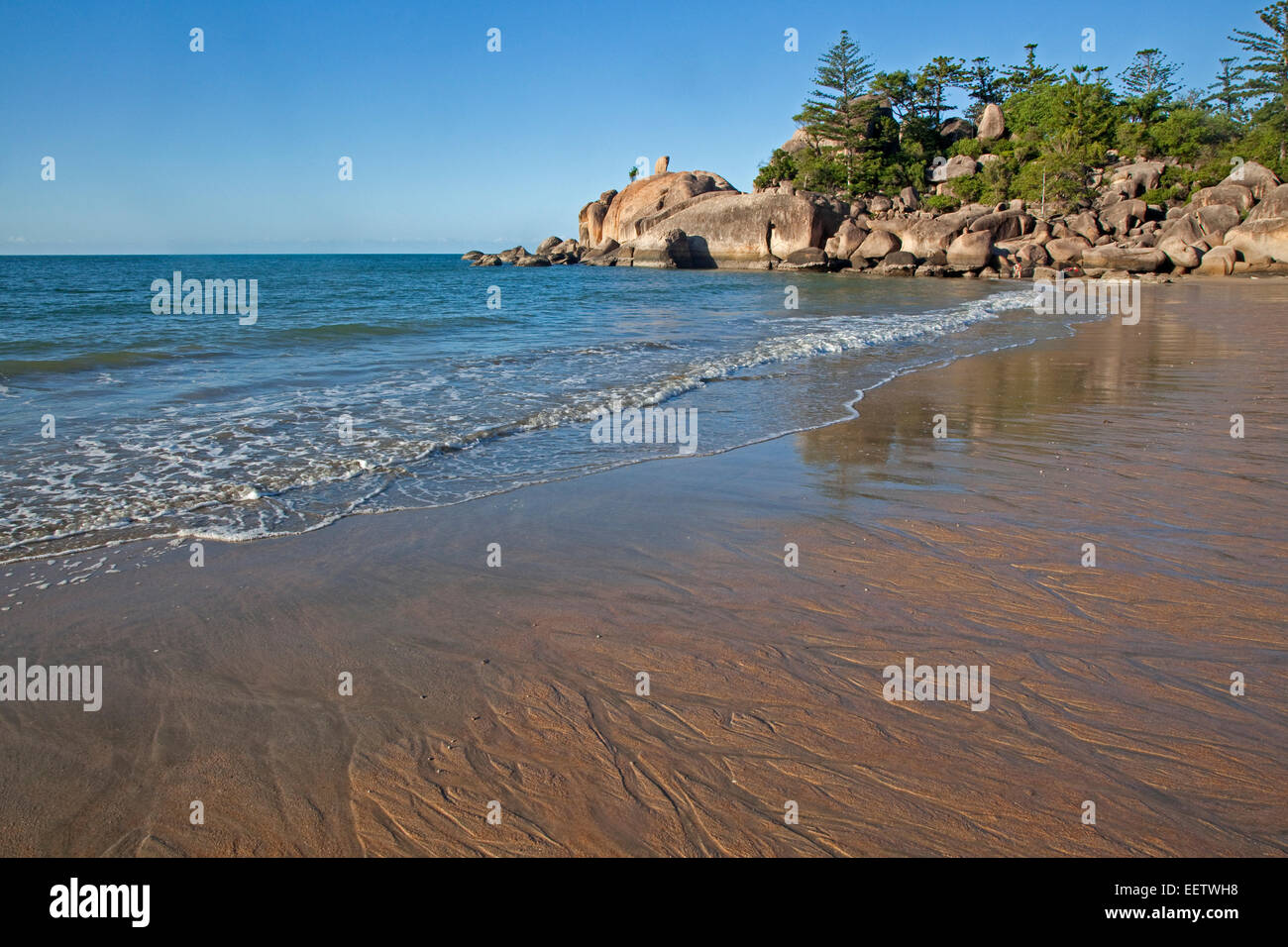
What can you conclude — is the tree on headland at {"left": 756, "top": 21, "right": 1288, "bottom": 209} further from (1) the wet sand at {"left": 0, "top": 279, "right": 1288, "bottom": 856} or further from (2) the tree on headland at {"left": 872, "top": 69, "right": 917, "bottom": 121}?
(1) the wet sand at {"left": 0, "top": 279, "right": 1288, "bottom": 856}

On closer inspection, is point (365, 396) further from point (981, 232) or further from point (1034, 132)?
point (1034, 132)

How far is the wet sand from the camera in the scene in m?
2.21

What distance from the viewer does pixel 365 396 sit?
895 centimetres

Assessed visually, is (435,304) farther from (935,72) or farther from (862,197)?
(935,72)

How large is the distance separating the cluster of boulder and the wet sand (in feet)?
104

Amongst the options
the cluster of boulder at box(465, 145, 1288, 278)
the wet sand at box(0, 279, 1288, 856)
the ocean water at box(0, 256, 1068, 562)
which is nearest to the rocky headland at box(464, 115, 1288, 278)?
the cluster of boulder at box(465, 145, 1288, 278)

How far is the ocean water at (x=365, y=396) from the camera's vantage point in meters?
5.20

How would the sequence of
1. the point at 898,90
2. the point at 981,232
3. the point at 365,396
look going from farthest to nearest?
the point at 898,90 < the point at 981,232 < the point at 365,396

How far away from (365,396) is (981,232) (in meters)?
34.9

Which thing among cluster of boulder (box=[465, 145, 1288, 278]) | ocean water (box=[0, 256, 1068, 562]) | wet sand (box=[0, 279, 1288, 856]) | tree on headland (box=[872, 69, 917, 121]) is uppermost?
tree on headland (box=[872, 69, 917, 121])

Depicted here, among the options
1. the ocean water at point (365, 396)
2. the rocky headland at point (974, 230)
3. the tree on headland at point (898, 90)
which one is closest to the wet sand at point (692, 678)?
the ocean water at point (365, 396)

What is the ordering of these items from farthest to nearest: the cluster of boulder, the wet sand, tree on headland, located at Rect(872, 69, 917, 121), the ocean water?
tree on headland, located at Rect(872, 69, 917, 121)
the cluster of boulder
the ocean water
the wet sand

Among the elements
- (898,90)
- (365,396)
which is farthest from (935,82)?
(365,396)

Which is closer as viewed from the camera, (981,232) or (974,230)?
(981,232)
